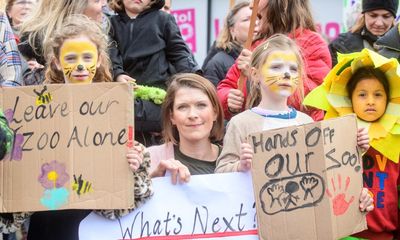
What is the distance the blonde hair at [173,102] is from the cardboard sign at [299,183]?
69 cm

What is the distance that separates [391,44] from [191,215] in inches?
69.0

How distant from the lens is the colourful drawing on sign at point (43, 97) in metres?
4.53

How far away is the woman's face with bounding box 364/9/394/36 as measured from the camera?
6.87 m

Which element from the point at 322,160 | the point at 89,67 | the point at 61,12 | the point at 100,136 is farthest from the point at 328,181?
the point at 61,12

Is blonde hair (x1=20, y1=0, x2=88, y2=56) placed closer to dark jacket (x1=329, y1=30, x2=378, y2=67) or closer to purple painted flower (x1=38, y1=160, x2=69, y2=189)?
purple painted flower (x1=38, y1=160, x2=69, y2=189)

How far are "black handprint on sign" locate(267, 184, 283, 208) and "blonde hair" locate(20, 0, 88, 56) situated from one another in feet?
6.08

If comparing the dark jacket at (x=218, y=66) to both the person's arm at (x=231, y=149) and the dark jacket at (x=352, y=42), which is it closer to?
the dark jacket at (x=352, y=42)

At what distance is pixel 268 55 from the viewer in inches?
199

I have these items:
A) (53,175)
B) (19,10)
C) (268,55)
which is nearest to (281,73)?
(268,55)

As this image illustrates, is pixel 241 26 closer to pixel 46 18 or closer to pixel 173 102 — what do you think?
pixel 46 18

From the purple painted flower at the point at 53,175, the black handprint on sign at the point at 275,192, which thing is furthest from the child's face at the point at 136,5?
the black handprint on sign at the point at 275,192

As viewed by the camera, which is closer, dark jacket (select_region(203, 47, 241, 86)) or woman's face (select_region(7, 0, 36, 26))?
dark jacket (select_region(203, 47, 241, 86))

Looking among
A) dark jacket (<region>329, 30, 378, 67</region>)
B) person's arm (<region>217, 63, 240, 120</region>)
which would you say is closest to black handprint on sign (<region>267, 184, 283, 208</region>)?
person's arm (<region>217, 63, 240, 120</region>)

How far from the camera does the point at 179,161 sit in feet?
16.4
